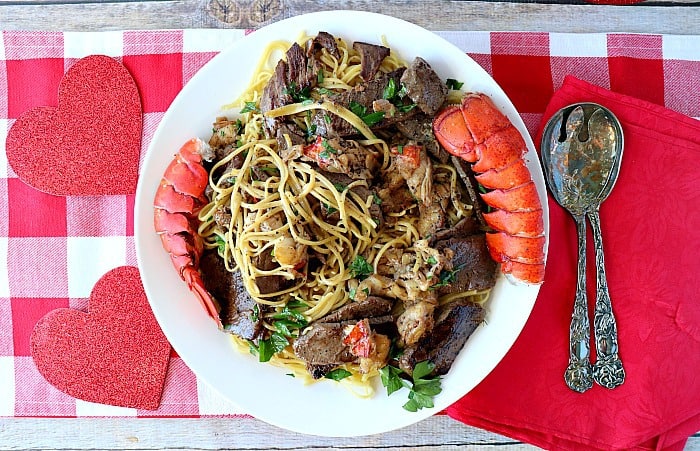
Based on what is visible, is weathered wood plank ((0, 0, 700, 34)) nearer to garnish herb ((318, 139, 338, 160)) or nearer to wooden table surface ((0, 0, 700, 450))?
wooden table surface ((0, 0, 700, 450))

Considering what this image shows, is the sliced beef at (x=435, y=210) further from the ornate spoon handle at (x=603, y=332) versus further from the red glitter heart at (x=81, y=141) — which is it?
the red glitter heart at (x=81, y=141)

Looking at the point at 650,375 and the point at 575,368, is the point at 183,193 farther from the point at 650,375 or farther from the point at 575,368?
the point at 650,375

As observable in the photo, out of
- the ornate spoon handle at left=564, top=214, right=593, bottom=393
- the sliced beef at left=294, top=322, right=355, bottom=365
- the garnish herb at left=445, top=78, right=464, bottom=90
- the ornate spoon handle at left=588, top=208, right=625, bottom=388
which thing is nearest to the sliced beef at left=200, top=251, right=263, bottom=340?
the sliced beef at left=294, top=322, right=355, bottom=365

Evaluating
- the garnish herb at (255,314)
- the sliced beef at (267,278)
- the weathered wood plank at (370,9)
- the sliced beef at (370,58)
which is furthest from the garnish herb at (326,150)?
the weathered wood plank at (370,9)

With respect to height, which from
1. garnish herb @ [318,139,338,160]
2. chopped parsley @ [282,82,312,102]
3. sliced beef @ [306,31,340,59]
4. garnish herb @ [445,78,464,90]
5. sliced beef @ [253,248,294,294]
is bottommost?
sliced beef @ [253,248,294,294]

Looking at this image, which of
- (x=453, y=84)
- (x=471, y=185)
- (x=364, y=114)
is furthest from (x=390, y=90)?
(x=471, y=185)

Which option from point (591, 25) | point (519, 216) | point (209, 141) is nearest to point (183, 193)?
point (209, 141)

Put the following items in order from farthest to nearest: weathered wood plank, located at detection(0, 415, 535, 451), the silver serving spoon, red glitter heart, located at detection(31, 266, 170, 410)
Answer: weathered wood plank, located at detection(0, 415, 535, 451) → red glitter heart, located at detection(31, 266, 170, 410) → the silver serving spoon
